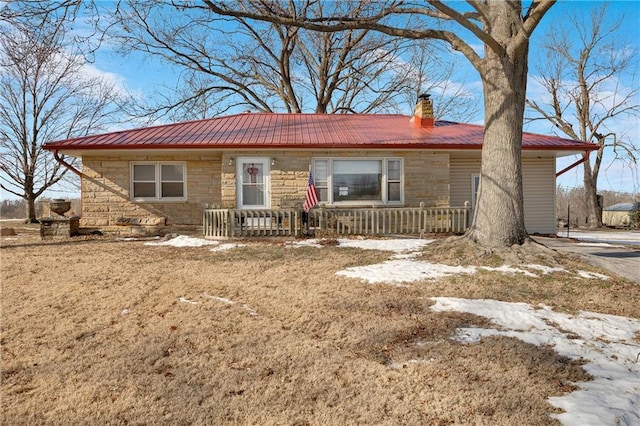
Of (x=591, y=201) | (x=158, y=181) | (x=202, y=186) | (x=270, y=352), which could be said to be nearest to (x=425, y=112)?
(x=202, y=186)

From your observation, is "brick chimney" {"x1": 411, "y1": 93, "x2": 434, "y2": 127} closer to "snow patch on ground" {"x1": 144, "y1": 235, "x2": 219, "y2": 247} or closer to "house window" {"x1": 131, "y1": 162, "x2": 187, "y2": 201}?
"house window" {"x1": 131, "y1": 162, "x2": 187, "y2": 201}

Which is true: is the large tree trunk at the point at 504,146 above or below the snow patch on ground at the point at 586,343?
above

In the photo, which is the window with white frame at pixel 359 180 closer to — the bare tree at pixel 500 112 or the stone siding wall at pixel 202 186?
the stone siding wall at pixel 202 186

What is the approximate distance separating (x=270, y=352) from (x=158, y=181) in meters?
10.7

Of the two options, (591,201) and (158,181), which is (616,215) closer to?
(591,201)

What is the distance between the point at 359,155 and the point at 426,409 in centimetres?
1049

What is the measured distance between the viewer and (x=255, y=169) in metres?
12.4

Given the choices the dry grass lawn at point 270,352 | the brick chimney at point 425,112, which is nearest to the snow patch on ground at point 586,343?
the dry grass lawn at point 270,352

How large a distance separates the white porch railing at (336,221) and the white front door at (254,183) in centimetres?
78

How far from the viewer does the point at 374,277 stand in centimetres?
630

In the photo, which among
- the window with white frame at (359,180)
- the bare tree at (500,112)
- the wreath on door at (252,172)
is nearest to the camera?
the bare tree at (500,112)

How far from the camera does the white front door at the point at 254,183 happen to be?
1235 cm

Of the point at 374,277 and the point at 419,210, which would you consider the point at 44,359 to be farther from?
the point at 419,210

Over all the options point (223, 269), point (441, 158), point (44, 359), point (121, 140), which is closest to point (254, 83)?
point (121, 140)
